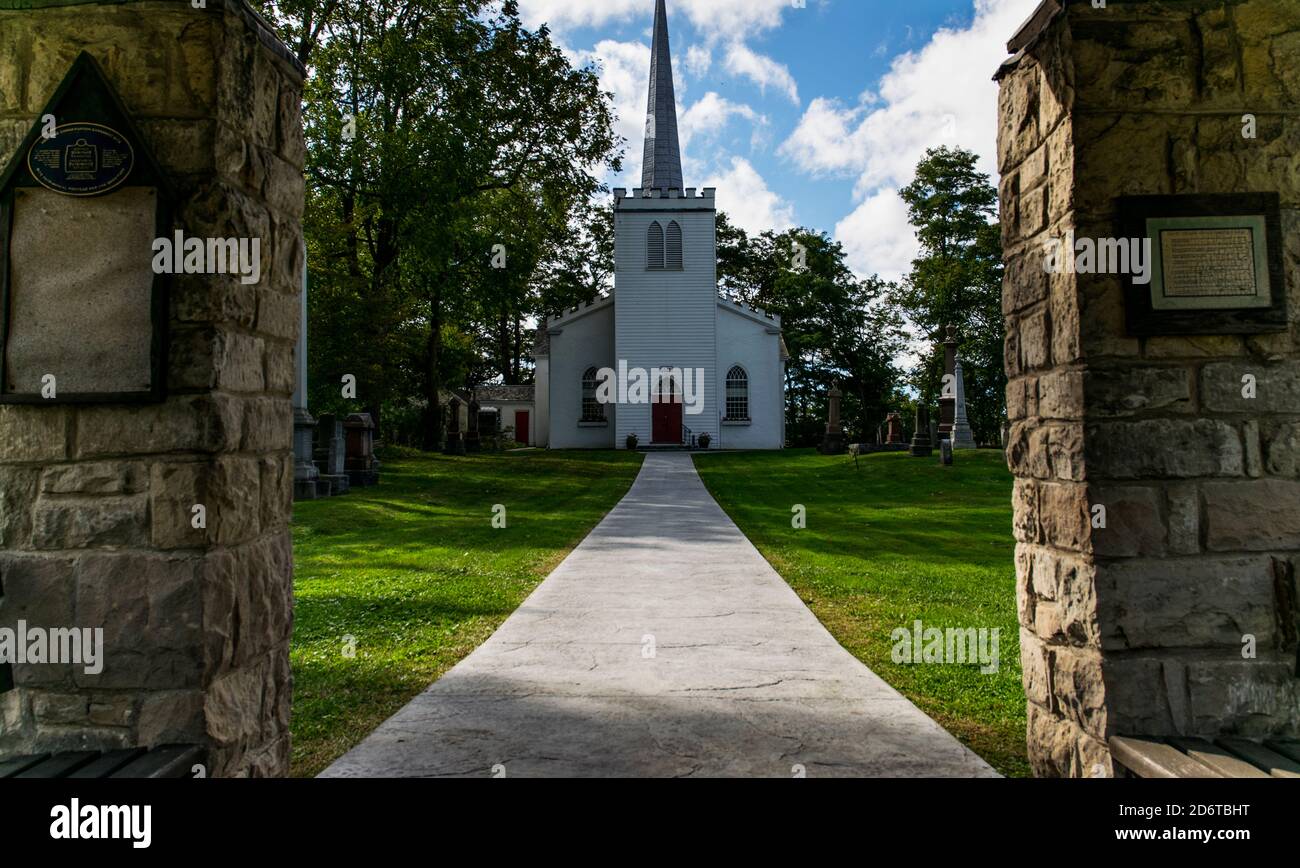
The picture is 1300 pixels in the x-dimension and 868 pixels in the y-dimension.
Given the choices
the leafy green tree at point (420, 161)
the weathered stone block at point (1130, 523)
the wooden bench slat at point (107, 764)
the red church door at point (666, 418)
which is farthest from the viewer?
the red church door at point (666, 418)

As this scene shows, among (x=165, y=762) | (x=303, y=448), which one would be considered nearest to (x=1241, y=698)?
(x=165, y=762)

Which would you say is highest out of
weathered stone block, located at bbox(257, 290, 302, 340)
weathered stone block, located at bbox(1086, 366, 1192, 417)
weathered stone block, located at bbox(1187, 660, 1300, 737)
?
weathered stone block, located at bbox(257, 290, 302, 340)

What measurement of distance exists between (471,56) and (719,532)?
59.6 feet

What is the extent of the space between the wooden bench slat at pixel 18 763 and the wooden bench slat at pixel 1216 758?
406 cm

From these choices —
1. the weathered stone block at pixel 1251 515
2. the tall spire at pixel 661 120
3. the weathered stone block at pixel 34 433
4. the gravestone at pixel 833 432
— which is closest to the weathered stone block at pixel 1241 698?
the weathered stone block at pixel 1251 515

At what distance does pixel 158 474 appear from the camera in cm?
289

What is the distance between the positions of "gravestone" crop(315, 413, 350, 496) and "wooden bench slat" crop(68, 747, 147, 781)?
1337 cm

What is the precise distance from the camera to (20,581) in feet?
9.45

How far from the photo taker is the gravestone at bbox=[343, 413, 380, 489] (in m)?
17.3

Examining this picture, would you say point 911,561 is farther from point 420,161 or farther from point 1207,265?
point 420,161

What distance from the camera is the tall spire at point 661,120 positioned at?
35688 mm

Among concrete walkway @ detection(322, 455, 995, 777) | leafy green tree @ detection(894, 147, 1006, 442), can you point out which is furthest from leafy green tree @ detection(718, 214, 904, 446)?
concrete walkway @ detection(322, 455, 995, 777)

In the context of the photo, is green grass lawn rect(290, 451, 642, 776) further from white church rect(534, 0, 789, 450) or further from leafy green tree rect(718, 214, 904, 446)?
leafy green tree rect(718, 214, 904, 446)

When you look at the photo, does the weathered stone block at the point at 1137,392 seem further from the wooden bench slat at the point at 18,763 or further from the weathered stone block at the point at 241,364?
the wooden bench slat at the point at 18,763
